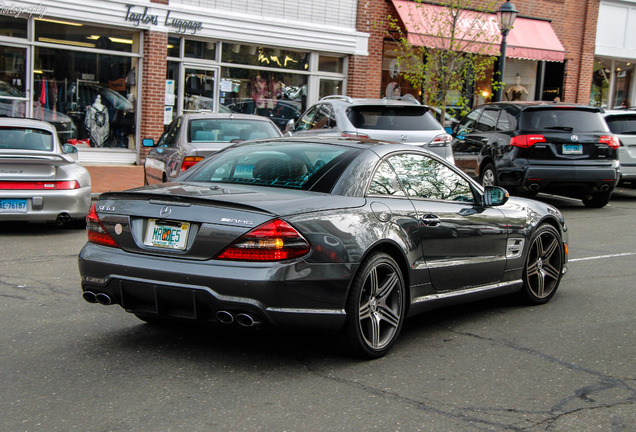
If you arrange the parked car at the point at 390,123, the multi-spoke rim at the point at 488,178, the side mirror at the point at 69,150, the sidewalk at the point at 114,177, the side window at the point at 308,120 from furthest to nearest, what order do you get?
1. the sidewalk at the point at 114,177
2. the multi-spoke rim at the point at 488,178
3. the side window at the point at 308,120
4. the parked car at the point at 390,123
5. the side mirror at the point at 69,150

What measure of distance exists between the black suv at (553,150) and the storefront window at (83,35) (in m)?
8.80

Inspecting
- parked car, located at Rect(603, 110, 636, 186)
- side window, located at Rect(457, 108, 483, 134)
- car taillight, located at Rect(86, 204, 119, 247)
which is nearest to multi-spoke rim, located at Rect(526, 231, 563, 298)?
car taillight, located at Rect(86, 204, 119, 247)

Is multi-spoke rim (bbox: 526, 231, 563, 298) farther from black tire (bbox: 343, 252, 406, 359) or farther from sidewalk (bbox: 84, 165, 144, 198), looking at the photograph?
sidewalk (bbox: 84, 165, 144, 198)

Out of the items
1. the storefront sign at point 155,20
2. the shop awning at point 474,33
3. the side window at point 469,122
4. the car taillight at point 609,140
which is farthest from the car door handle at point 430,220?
the shop awning at point 474,33

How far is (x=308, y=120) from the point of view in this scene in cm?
1441

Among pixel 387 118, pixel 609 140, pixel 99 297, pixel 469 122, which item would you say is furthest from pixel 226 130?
pixel 99 297

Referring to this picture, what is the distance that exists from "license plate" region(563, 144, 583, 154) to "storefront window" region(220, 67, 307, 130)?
8899 millimetres

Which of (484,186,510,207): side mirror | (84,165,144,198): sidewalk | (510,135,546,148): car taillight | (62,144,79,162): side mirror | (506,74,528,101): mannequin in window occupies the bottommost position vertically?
(84,165,144,198): sidewalk

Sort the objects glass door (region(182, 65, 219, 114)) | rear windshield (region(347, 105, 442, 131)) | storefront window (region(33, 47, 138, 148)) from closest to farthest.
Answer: rear windshield (region(347, 105, 442, 131))
storefront window (region(33, 47, 138, 148))
glass door (region(182, 65, 219, 114))

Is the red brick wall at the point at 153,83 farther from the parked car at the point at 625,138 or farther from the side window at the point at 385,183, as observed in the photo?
the side window at the point at 385,183

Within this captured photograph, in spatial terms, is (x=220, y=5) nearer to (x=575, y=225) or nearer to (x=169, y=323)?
(x=575, y=225)

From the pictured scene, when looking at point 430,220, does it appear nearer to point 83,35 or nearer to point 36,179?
point 36,179

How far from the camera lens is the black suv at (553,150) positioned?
13.6 metres

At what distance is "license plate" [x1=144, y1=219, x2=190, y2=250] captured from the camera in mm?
4781
